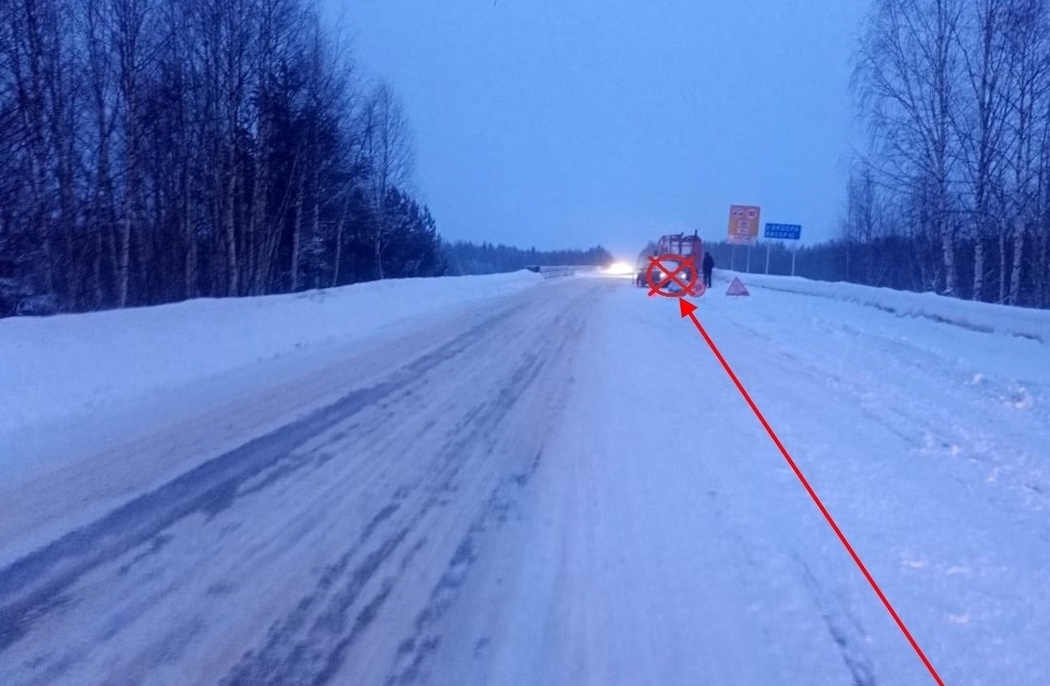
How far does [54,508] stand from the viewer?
21.4 feet

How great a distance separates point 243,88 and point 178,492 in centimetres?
2470

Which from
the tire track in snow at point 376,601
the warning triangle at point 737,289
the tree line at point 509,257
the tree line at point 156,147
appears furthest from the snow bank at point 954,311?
the tree line at point 509,257

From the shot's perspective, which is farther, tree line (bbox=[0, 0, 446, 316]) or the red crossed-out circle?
tree line (bbox=[0, 0, 446, 316])

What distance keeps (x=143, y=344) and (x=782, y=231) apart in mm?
41188

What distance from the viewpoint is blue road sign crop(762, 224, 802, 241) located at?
49.2 metres

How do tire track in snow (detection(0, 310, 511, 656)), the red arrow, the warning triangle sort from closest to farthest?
the red arrow
tire track in snow (detection(0, 310, 511, 656))
the warning triangle

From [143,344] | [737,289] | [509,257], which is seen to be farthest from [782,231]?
[509,257]

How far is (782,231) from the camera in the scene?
4953 cm

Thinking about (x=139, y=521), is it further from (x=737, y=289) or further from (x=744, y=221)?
(x=744, y=221)

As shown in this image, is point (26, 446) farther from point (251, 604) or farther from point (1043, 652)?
point (1043, 652)

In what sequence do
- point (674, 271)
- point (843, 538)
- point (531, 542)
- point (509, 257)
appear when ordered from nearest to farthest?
point (531, 542)
point (843, 538)
point (674, 271)
point (509, 257)

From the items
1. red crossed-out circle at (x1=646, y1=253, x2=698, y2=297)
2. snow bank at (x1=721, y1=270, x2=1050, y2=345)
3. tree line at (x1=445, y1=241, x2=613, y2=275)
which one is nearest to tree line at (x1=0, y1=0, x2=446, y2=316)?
red crossed-out circle at (x1=646, y1=253, x2=698, y2=297)

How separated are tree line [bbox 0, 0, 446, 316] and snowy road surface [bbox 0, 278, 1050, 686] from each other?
1504 centimetres

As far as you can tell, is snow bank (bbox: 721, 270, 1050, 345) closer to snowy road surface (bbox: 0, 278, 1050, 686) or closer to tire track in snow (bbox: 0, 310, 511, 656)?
snowy road surface (bbox: 0, 278, 1050, 686)
